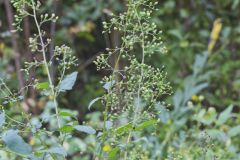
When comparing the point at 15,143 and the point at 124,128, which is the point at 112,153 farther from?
the point at 15,143

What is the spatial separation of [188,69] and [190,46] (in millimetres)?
135

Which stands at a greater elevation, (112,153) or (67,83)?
(67,83)

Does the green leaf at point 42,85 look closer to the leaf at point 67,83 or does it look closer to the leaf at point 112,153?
the leaf at point 67,83

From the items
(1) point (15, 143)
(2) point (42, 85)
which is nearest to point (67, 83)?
(2) point (42, 85)

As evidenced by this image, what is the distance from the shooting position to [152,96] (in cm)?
101

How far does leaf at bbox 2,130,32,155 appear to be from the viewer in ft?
2.89

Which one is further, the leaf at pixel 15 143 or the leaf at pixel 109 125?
the leaf at pixel 109 125

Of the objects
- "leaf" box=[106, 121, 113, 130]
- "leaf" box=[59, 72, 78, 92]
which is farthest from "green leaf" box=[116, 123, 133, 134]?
"leaf" box=[59, 72, 78, 92]

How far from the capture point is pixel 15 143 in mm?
891

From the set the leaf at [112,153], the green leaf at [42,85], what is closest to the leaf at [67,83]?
the green leaf at [42,85]

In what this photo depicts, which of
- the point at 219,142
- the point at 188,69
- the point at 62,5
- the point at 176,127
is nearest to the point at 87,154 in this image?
the point at 176,127

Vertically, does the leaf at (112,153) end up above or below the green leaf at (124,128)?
below

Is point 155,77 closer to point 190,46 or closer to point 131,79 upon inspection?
point 131,79

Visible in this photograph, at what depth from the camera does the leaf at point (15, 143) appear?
0.88m
